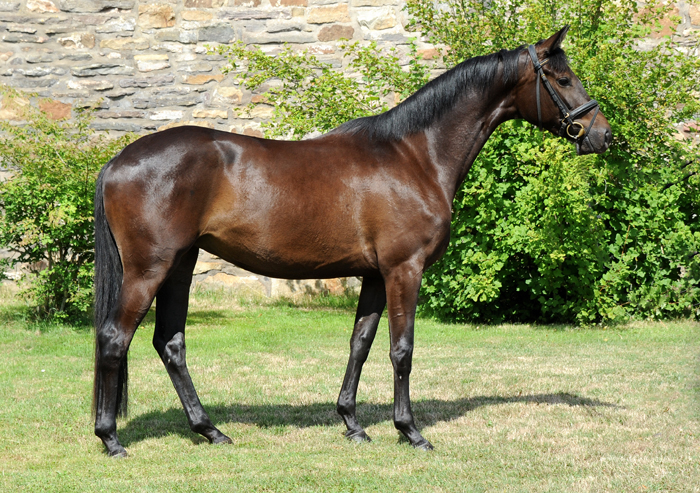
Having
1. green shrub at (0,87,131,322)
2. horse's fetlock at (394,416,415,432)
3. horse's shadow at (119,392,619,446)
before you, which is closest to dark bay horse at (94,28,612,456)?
horse's fetlock at (394,416,415,432)

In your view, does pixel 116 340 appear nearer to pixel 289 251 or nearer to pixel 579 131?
pixel 289 251

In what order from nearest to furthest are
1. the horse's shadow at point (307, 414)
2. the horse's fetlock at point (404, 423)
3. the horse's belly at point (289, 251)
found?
1. the horse's belly at point (289, 251)
2. the horse's fetlock at point (404, 423)
3. the horse's shadow at point (307, 414)

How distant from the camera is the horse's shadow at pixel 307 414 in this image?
4520 mm

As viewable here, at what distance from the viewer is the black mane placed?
421 centimetres

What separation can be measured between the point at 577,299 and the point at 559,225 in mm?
1123

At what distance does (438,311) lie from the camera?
9.06m

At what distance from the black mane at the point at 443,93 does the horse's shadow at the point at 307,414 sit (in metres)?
1.93

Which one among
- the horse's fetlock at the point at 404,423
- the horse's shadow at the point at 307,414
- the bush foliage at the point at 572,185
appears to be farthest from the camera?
the bush foliage at the point at 572,185

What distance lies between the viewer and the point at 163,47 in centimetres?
988

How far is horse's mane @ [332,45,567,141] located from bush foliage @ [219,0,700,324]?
3.61 m

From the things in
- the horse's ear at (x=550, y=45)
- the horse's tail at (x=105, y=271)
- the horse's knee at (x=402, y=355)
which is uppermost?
the horse's ear at (x=550, y=45)

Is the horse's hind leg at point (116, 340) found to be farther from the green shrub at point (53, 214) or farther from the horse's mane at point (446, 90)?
the green shrub at point (53, 214)

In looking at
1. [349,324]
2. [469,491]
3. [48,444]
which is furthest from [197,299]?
[469,491]

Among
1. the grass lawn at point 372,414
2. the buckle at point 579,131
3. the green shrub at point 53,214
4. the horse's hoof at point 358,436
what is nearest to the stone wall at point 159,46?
the green shrub at point 53,214
